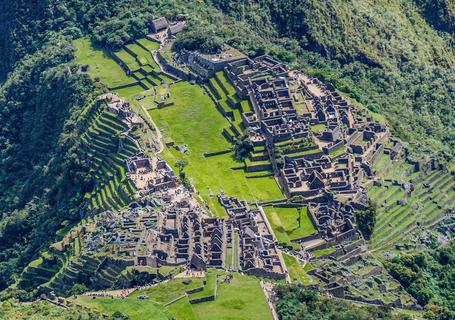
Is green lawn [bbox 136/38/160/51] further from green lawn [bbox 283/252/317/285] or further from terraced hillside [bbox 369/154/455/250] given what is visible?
green lawn [bbox 283/252/317/285]

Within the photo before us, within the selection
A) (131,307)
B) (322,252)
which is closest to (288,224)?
(322,252)

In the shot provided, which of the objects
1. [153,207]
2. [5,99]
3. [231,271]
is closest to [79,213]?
[153,207]

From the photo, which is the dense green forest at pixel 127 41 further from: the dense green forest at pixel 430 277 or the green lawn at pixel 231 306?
the green lawn at pixel 231 306

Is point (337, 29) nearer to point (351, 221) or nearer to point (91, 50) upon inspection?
point (91, 50)

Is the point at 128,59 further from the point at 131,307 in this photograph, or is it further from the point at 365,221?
the point at 131,307

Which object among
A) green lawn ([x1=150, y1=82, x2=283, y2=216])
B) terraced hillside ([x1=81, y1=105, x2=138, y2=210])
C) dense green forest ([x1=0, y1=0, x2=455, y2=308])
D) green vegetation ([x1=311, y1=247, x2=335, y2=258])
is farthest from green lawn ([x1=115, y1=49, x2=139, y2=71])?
green vegetation ([x1=311, y1=247, x2=335, y2=258])

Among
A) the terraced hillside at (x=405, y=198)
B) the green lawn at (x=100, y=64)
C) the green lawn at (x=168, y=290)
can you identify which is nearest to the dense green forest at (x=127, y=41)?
the green lawn at (x=100, y=64)
